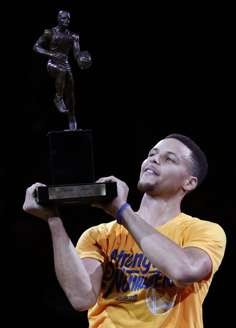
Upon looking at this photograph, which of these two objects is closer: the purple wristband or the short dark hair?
the purple wristband

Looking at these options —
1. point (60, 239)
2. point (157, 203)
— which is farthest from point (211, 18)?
point (60, 239)

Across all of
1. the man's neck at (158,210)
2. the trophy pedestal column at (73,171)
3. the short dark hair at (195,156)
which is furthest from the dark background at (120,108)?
the trophy pedestal column at (73,171)

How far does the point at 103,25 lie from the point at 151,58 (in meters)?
0.35

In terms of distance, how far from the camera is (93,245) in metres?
2.10

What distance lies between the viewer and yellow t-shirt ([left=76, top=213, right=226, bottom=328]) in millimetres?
1935

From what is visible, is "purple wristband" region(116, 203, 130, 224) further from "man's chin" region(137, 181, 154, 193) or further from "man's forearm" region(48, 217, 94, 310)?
"man's chin" region(137, 181, 154, 193)

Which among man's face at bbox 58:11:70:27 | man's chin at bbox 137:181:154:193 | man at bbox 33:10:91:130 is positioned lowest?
man's chin at bbox 137:181:154:193

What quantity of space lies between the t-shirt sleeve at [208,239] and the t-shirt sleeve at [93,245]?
28cm

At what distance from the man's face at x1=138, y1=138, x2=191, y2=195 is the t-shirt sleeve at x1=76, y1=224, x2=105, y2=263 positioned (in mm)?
202

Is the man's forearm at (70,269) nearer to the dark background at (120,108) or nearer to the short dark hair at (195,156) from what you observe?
the short dark hair at (195,156)

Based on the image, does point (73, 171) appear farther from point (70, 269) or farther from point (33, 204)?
point (70, 269)

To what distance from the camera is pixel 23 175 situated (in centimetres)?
362

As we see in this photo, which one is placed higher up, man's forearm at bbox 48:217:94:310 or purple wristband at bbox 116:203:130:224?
purple wristband at bbox 116:203:130:224

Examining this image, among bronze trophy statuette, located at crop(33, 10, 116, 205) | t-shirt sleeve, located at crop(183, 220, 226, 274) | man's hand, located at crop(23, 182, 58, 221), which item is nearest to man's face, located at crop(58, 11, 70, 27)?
bronze trophy statuette, located at crop(33, 10, 116, 205)
